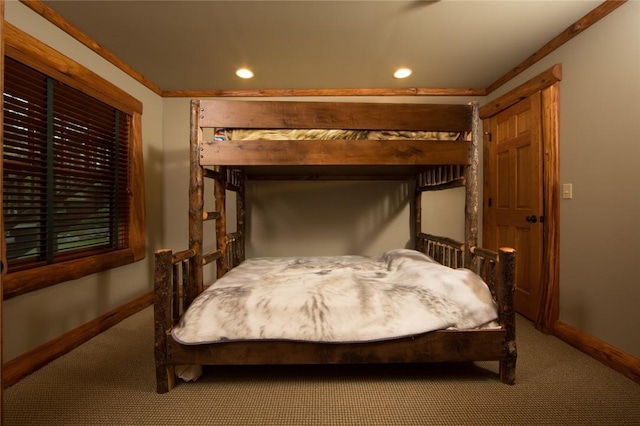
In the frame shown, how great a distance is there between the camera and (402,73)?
8.30 ft

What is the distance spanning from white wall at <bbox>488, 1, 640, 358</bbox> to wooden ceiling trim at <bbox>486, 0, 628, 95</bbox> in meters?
0.04

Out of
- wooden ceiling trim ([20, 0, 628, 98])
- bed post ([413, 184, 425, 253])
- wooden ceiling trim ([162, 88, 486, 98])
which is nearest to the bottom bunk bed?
bed post ([413, 184, 425, 253])

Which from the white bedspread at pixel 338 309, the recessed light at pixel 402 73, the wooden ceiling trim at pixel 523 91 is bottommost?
the white bedspread at pixel 338 309

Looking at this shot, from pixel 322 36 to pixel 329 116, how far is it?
0.80 m

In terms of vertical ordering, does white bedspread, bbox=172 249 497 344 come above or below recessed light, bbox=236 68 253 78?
below

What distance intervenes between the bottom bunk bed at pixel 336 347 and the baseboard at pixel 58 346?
63cm

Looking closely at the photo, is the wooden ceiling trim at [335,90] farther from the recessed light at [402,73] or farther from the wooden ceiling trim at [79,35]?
the recessed light at [402,73]

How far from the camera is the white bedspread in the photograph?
4.35 ft

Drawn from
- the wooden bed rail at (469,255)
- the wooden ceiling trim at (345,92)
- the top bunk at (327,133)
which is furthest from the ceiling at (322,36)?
the wooden bed rail at (469,255)

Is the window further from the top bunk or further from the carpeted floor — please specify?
the top bunk

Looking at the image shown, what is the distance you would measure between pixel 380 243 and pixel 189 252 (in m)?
2.04

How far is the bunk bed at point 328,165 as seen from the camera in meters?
1.34

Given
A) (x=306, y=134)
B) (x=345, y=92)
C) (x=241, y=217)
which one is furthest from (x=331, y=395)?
(x=345, y=92)

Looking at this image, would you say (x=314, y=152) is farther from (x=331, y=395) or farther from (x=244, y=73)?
(x=244, y=73)
